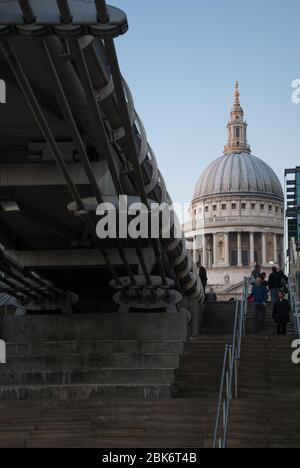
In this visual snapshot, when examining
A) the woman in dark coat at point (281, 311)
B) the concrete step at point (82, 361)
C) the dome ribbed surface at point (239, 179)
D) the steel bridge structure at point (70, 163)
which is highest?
the dome ribbed surface at point (239, 179)

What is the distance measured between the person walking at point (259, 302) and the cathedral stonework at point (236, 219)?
3589 inches

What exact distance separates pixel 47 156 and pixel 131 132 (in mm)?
Result: 2193

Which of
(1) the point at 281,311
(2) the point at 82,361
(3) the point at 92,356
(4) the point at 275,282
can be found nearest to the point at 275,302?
(1) the point at 281,311

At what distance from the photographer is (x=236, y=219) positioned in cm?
13312

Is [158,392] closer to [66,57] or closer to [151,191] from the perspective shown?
[151,191]

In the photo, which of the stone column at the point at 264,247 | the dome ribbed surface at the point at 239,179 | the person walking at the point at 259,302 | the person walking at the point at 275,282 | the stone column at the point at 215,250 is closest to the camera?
the person walking at the point at 259,302

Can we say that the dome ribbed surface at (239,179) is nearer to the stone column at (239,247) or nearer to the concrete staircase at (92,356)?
the stone column at (239,247)

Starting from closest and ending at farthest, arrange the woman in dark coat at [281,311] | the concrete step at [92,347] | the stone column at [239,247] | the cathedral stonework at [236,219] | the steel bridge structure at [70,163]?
the steel bridge structure at [70,163], the concrete step at [92,347], the woman in dark coat at [281,311], the cathedral stonework at [236,219], the stone column at [239,247]

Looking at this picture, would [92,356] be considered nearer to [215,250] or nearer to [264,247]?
[215,250]

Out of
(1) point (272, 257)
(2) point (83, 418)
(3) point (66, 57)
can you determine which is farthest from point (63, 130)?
(1) point (272, 257)

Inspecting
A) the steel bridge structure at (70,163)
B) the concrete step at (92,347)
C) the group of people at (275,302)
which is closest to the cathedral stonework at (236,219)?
the group of people at (275,302)

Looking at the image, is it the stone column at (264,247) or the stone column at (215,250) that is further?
the stone column at (215,250)

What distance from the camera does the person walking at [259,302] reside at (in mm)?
27812

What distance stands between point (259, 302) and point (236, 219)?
105m
